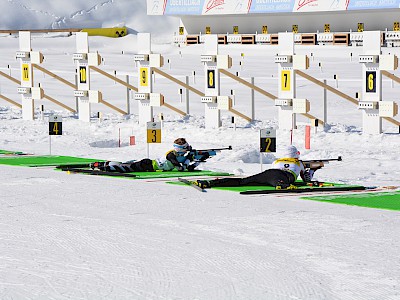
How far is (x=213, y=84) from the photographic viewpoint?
24.4 metres

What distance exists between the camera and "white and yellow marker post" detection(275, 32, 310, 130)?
22703mm

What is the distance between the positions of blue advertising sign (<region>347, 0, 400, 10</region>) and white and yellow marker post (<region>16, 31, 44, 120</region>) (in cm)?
2249

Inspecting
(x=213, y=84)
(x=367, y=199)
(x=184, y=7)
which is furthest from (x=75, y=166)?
(x=184, y=7)

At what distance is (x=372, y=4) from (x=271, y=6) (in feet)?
19.9

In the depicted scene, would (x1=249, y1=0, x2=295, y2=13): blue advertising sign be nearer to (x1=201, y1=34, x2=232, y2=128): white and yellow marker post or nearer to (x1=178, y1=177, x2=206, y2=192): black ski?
(x1=201, y1=34, x2=232, y2=128): white and yellow marker post

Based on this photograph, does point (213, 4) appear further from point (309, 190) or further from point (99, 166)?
point (309, 190)

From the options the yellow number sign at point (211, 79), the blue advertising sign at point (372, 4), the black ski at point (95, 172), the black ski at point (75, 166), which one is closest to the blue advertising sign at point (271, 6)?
the blue advertising sign at point (372, 4)

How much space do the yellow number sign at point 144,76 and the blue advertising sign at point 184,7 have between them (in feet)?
93.5

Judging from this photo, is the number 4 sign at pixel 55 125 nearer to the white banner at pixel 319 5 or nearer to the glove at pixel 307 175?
the glove at pixel 307 175

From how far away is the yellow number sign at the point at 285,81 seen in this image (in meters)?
23.0

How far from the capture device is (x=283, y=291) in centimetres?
824

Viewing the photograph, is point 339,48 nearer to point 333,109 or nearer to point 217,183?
point 333,109

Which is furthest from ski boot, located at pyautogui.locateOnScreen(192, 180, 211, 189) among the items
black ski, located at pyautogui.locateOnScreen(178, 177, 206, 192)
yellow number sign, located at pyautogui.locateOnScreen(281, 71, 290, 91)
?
yellow number sign, located at pyautogui.locateOnScreen(281, 71, 290, 91)

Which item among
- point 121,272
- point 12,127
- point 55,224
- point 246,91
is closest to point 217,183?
point 55,224
